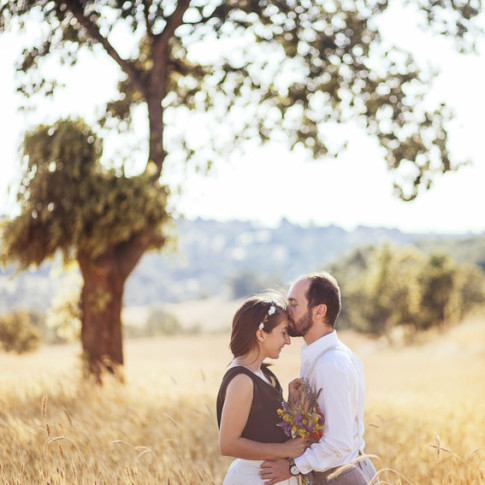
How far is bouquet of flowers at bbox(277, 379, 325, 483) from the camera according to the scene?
11.2 ft

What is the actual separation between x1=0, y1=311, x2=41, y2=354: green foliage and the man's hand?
3079 cm

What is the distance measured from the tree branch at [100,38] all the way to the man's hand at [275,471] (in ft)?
29.8

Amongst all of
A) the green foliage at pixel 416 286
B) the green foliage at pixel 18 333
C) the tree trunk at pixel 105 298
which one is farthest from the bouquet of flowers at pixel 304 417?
the green foliage at pixel 416 286

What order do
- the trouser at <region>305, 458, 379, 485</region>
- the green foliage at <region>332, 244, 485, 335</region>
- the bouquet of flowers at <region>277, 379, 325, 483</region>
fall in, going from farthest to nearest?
the green foliage at <region>332, 244, 485, 335</region>
the trouser at <region>305, 458, 379, 485</region>
the bouquet of flowers at <region>277, 379, 325, 483</region>

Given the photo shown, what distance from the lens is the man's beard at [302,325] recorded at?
3.64 metres

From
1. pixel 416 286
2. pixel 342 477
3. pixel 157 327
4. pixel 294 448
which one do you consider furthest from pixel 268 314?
pixel 157 327

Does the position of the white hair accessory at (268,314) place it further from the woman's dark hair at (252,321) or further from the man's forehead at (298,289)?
the man's forehead at (298,289)

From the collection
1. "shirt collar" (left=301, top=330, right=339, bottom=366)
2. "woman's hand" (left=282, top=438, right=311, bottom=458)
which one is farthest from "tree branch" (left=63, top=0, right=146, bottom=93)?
"woman's hand" (left=282, top=438, right=311, bottom=458)

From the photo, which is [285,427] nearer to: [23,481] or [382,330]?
[23,481]

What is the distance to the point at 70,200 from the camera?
1087 cm

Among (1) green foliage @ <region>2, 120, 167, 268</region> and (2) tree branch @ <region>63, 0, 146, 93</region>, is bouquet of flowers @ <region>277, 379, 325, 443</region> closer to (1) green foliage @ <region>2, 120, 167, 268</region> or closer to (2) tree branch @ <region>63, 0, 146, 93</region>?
(1) green foliage @ <region>2, 120, 167, 268</region>

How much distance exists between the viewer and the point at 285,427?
137 inches

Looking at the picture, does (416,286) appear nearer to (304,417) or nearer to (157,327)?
(304,417)

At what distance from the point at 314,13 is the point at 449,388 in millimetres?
8923
